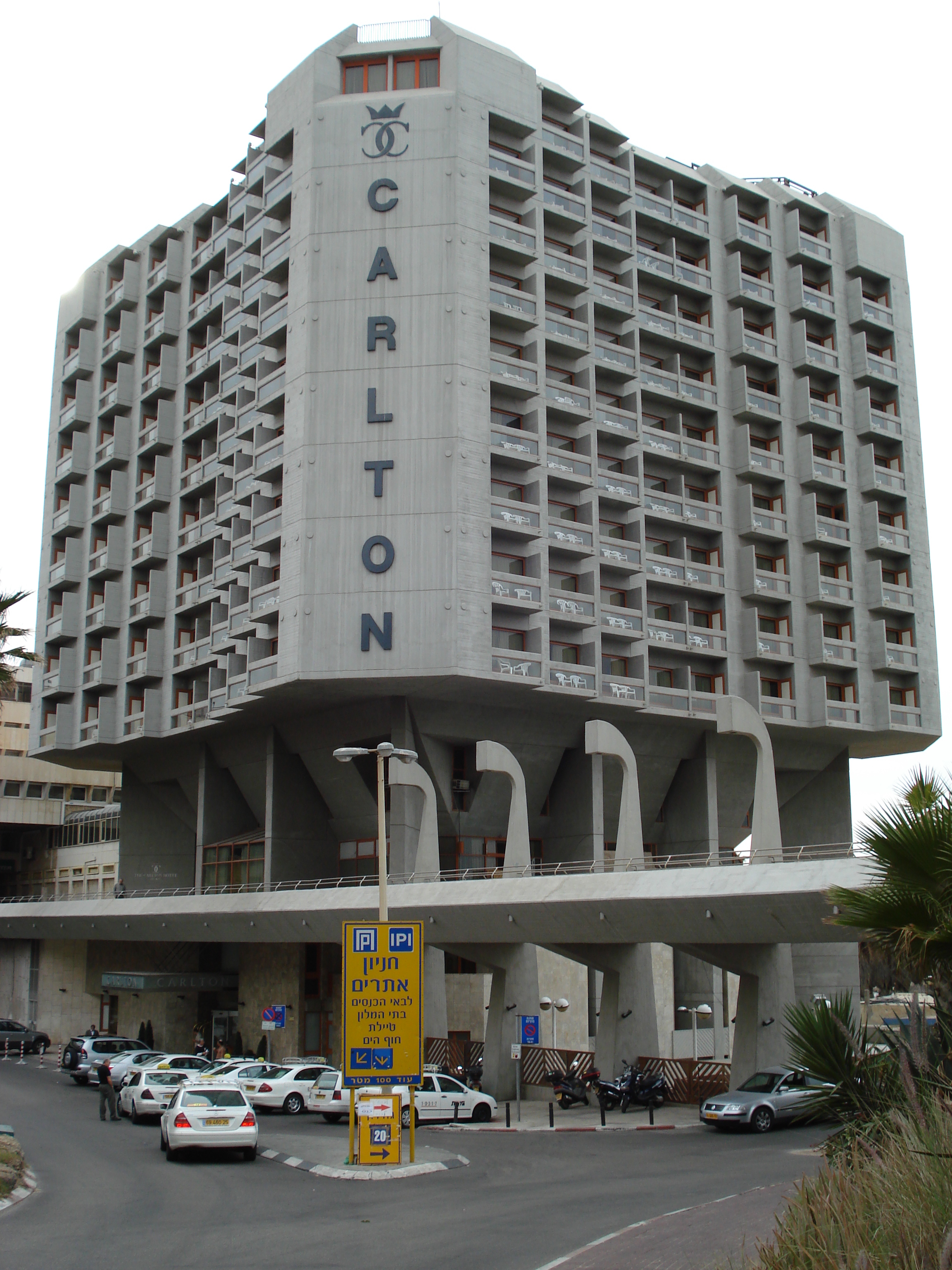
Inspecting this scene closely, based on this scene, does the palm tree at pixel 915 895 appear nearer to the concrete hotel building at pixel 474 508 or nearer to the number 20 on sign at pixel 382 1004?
the number 20 on sign at pixel 382 1004

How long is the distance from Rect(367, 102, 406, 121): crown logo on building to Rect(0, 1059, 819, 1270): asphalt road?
42680mm

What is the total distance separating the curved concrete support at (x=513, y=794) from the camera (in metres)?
44.3

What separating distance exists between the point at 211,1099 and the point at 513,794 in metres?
21.3

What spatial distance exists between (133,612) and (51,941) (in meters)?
21.3

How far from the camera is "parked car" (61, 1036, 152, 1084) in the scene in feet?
144

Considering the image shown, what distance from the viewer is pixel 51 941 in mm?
72438

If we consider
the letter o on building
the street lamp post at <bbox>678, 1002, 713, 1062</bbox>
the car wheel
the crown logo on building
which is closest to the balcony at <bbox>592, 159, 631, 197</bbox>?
the crown logo on building

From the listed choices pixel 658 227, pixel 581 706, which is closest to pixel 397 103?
pixel 658 227

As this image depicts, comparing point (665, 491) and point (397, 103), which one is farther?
point (665, 491)

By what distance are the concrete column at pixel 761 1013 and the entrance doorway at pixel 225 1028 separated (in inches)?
1123

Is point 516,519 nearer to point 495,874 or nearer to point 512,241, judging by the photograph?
point 512,241

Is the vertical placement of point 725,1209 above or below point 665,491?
below

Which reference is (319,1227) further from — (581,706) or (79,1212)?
(581,706)

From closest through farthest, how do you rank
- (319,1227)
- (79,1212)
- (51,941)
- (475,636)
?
1. (319,1227)
2. (79,1212)
3. (475,636)
4. (51,941)
